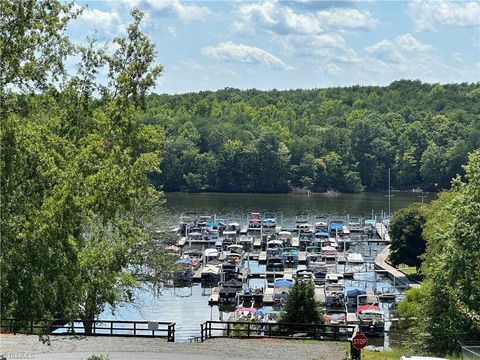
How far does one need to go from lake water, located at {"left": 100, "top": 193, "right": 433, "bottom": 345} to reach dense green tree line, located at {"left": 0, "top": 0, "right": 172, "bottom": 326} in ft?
35.7

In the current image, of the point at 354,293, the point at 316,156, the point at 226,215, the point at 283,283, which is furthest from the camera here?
the point at 316,156

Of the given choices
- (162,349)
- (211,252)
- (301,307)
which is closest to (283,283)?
(211,252)

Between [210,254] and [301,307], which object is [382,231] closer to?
[210,254]

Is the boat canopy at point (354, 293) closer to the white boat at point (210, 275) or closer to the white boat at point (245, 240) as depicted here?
the white boat at point (210, 275)

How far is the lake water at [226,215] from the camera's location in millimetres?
52812

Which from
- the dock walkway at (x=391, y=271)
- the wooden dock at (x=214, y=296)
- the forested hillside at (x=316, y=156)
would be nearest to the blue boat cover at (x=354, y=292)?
the dock walkway at (x=391, y=271)

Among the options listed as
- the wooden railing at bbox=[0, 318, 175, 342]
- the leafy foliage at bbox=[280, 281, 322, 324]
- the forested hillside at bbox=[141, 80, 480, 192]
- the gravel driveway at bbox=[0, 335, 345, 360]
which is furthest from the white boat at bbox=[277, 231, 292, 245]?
the forested hillside at bbox=[141, 80, 480, 192]

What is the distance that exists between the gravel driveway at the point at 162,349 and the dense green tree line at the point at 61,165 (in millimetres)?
1453

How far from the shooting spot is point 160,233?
51.0 m

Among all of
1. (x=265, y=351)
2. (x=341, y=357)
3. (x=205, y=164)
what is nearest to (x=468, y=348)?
(x=341, y=357)

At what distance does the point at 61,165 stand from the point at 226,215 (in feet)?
321

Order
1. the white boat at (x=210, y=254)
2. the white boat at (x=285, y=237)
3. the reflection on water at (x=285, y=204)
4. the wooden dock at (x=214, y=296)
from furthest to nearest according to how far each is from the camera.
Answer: the reflection on water at (x=285, y=204), the white boat at (x=285, y=237), the white boat at (x=210, y=254), the wooden dock at (x=214, y=296)

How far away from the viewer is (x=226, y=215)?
4633 inches

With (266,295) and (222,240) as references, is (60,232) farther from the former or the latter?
(222,240)
